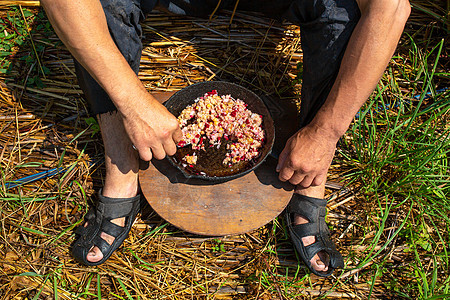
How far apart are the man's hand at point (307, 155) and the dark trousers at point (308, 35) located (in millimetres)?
207

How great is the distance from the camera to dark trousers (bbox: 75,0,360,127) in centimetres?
165

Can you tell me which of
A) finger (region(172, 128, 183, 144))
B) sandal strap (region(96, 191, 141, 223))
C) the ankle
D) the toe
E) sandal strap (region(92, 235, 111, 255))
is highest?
finger (region(172, 128, 183, 144))

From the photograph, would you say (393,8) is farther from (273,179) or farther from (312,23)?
(273,179)

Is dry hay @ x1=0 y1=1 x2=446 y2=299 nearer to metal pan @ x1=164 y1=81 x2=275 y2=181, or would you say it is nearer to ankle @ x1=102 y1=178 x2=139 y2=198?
ankle @ x1=102 y1=178 x2=139 y2=198

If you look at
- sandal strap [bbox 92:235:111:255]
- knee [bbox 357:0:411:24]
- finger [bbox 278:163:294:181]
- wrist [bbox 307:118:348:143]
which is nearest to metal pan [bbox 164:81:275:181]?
finger [bbox 278:163:294:181]

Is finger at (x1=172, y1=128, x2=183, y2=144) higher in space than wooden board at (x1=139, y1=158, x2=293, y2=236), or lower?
higher

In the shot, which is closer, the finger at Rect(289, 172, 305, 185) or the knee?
the knee

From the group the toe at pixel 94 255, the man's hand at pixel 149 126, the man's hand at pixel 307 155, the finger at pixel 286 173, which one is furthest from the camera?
the toe at pixel 94 255

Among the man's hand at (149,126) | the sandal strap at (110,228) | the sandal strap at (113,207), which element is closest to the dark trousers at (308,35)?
the man's hand at (149,126)

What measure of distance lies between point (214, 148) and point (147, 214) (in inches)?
26.3

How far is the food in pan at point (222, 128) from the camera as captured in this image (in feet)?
6.30

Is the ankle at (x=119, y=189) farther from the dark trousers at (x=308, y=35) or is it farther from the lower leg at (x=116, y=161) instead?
the dark trousers at (x=308, y=35)

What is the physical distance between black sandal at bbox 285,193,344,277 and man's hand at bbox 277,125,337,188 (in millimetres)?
210

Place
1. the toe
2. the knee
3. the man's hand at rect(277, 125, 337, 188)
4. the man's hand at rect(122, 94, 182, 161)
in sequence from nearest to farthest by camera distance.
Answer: the knee < the man's hand at rect(122, 94, 182, 161) < the man's hand at rect(277, 125, 337, 188) < the toe
